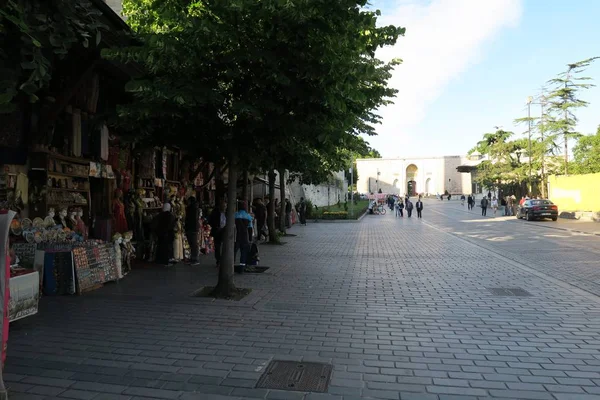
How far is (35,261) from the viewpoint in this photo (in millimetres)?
7430

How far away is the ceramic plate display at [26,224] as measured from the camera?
304 inches

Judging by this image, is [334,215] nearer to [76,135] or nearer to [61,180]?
[76,135]

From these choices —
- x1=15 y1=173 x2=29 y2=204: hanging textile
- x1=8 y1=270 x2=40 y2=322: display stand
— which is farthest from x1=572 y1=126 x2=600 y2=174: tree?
x1=8 y1=270 x2=40 y2=322: display stand

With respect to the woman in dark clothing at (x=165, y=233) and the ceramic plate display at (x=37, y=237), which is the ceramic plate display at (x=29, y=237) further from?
the woman in dark clothing at (x=165, y=233)

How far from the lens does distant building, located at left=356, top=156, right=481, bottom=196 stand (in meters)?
97.4

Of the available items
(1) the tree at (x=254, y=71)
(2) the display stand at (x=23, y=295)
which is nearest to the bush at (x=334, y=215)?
(1) the tree at (x=254, y=71)

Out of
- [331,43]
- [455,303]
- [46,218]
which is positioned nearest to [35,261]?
[46,218]

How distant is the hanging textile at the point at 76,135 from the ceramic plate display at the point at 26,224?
1904 mm

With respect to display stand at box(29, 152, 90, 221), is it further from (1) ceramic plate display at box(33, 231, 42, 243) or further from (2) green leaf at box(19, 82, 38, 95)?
(2) green leaf at box(19, 82, 38, 95)

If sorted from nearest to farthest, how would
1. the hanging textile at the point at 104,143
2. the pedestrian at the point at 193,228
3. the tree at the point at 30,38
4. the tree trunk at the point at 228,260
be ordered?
the tree at the point at 30,38 < the tree trunk at the point at 228,260 < the hanging textile at the point at 104,143 < the pedestrian at the point at 193,228

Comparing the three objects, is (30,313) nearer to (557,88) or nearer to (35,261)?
(35,261)

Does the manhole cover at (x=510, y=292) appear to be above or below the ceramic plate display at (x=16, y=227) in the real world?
below

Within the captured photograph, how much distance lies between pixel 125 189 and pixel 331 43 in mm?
7410

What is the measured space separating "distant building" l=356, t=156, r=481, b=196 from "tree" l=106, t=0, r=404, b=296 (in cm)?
9165
